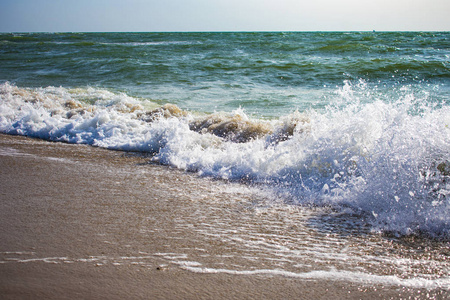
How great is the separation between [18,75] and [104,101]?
7.60 metres

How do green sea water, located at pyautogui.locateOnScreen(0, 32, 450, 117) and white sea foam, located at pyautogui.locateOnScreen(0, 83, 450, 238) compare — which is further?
green sea water, located at pyautogui.locateOnScreen(0, 32, 450, 117)

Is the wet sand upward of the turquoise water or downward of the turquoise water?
downward

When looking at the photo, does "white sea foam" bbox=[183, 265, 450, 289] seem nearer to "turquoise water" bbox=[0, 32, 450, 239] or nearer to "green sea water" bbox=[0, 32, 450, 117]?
"turquoise water" bbox=[0, 32, 450, 239]

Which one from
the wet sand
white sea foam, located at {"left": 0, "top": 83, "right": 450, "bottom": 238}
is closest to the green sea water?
white sea foam, located at {"left": 0, "top": 83, "right": 450, "bottom": 238}

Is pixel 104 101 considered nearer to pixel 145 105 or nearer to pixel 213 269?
pixel 145 105

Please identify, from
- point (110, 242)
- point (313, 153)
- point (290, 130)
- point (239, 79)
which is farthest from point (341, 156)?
point (239, 79)

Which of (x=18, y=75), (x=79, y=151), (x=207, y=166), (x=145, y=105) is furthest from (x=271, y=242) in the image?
(x=18, y=75)

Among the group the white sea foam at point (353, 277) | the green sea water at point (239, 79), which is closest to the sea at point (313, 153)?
the white sea foam at point (353, 277)

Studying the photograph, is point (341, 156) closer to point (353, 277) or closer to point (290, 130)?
point (290, 130)

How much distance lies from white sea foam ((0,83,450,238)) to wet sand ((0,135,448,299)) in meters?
0.63

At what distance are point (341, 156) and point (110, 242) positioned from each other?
2557 millimetres

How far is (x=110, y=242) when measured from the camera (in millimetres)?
2467

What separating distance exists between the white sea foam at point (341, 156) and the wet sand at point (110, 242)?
625 mm

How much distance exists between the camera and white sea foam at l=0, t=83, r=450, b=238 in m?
3.12
